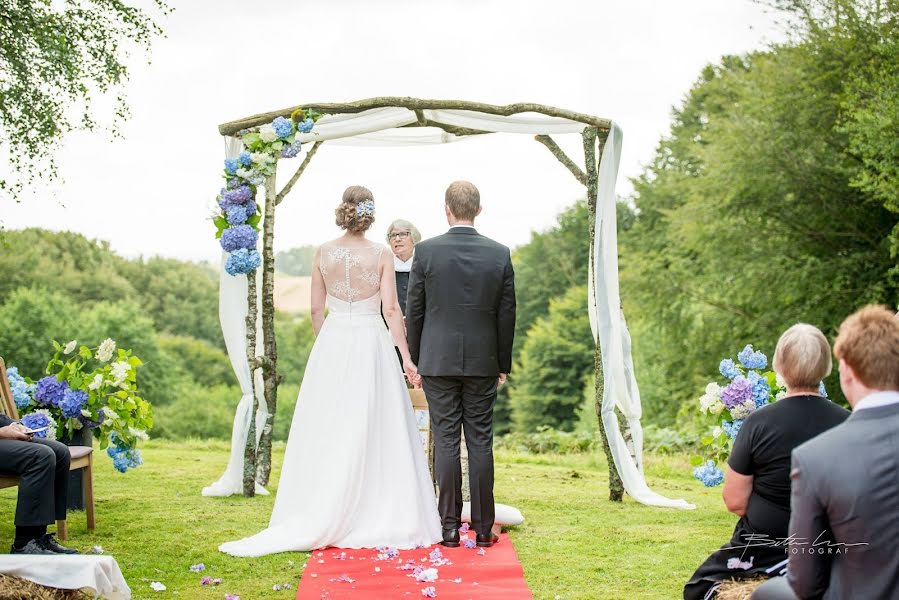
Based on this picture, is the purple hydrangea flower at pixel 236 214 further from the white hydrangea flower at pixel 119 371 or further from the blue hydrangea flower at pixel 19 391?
the blue hydrangea flower at pixel 19 391

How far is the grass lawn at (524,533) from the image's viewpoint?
425 centimetres

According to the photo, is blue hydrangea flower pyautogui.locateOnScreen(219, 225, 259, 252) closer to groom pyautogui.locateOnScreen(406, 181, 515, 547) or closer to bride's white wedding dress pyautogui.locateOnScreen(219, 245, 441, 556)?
bride's white wedding dress pyautogui.locateOnScreen(219, 245, 441, 556)

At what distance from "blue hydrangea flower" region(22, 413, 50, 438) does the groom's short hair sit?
2606 millimetres

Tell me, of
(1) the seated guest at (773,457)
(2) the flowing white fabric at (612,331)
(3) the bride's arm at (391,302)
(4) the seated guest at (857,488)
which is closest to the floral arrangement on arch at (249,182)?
(3) the bride's arm at (391,302)

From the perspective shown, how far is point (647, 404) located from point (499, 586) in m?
23.3

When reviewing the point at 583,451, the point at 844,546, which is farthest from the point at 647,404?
the point at 844,546

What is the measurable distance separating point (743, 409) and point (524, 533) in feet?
4.84

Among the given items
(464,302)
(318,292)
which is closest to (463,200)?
(464,302)

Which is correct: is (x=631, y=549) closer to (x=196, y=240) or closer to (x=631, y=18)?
(x=631, y=18)

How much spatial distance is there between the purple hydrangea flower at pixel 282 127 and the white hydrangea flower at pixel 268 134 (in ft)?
0.22

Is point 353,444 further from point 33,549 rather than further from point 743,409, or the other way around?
point 743,409

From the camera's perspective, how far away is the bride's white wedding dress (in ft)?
16.2

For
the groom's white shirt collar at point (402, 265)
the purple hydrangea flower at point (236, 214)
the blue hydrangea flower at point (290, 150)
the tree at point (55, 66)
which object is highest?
the tree at point (55, 66)

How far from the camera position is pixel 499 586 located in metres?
4.16
